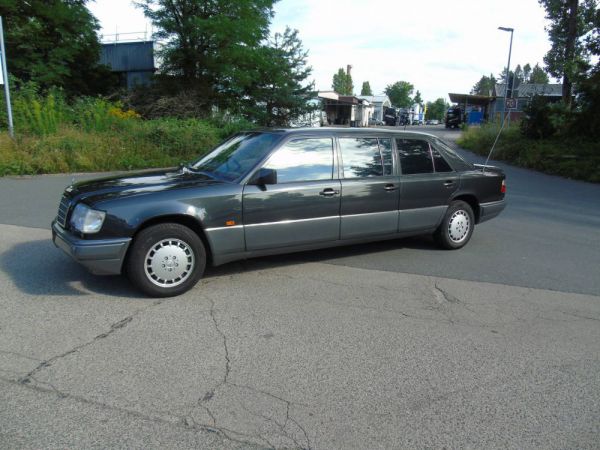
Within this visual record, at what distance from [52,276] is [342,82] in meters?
113

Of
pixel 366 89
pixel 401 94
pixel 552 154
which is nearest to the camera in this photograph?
pixel 552 154

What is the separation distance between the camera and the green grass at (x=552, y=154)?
1534 cm

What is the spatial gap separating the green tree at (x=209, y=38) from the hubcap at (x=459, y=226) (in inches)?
744

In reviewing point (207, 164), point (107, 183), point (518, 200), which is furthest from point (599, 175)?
point (107, 183)

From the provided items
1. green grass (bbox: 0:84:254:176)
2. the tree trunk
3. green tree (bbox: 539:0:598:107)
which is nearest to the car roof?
green grass (bbox: 0:84:254:176)

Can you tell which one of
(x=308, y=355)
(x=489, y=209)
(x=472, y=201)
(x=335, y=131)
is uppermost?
(x=335, y=131)

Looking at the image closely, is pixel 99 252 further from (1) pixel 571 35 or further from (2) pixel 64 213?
(1) pixel 571 35

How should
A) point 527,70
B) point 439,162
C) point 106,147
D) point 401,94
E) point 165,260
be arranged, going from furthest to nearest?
point 527,70 < point 401,94 < point 106,147 < point 439,162 < point 165,260

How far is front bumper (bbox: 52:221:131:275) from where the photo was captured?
13.9ft

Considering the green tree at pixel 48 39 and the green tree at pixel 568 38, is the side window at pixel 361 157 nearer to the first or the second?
the green tree at pixel 568 38

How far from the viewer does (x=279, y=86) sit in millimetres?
27203

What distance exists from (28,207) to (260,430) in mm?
8106

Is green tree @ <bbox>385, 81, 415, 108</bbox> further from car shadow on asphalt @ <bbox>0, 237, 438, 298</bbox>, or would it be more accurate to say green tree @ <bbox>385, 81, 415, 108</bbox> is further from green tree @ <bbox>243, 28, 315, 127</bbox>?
car shadow on asphalt @ <bbox>0, 237, 438, 298</bbox>

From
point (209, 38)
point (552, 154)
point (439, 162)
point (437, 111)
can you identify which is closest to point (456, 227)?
point (439, 162)
